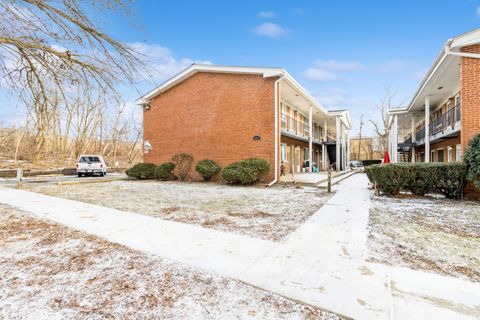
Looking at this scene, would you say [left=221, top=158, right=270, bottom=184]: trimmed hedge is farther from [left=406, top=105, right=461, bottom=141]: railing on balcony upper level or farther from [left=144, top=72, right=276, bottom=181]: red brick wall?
[left=406, top=105, right=461, bottom=141]: railing on balcony upper level

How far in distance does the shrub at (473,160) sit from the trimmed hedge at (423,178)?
222 millimetres

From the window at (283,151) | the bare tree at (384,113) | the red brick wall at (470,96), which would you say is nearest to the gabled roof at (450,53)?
the red brick wall at (470,96)

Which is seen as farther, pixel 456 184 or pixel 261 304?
pixel 456 184

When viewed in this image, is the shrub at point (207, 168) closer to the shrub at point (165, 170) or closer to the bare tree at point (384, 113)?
the shrub at point (165, 170)

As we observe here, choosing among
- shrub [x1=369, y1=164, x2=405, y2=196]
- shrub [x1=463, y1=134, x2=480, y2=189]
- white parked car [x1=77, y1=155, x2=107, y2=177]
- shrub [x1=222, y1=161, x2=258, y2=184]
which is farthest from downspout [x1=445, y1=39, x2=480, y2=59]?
white parked car [x1=77, y1=155, x2=107, y2=177]

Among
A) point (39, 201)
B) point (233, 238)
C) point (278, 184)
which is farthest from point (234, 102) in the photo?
point (233, 238)

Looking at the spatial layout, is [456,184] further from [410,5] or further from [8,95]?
[8,95]

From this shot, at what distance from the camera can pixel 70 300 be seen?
7.70ft

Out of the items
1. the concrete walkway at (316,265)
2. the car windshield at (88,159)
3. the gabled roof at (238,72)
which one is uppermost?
the gabled roof at (238,72)

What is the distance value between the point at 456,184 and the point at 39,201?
1353 centimetres

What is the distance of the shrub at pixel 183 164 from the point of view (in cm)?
1530

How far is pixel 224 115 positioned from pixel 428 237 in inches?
453

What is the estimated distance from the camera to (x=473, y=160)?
7148 millimetres

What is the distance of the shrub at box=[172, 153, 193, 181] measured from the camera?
50.2ft
